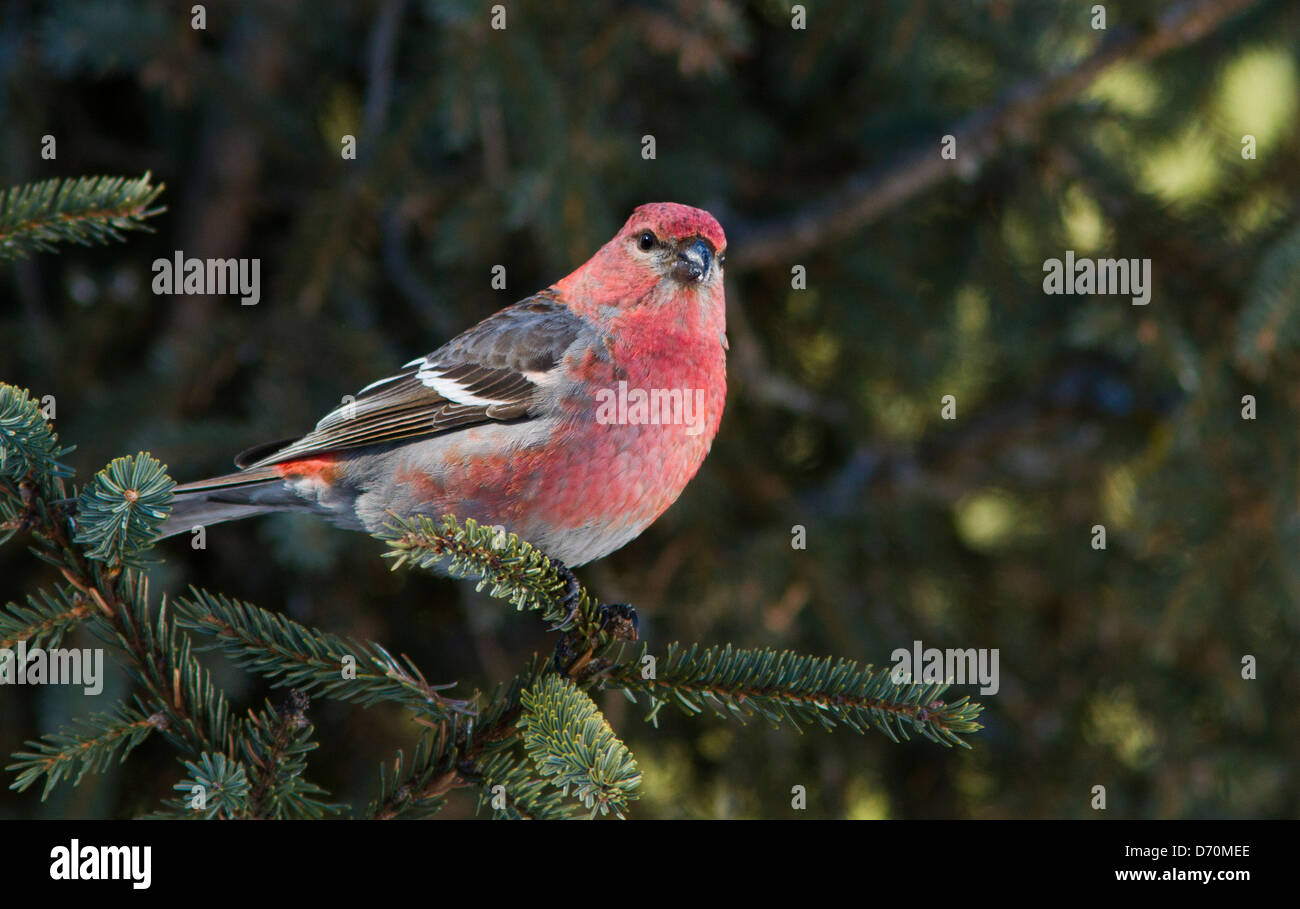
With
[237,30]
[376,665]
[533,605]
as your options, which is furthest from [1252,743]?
[237,30]

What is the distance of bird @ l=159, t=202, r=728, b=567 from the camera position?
2.76 meters

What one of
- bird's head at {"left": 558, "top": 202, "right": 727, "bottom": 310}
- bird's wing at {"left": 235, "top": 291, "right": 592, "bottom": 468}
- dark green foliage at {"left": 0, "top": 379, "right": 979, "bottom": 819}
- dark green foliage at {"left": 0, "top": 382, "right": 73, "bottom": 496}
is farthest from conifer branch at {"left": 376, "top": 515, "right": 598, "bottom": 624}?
bird's head at {"left": 558, "top": 202, "right": 727, "bottom": 310}

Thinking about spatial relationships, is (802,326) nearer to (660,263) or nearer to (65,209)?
(660,263)

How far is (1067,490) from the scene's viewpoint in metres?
4.91

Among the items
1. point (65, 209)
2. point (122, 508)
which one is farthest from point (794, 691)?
point (65, 209)

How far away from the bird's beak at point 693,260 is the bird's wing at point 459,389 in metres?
0.29

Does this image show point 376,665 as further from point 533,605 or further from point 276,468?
point 276,468

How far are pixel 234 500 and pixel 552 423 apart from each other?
32.0 inches

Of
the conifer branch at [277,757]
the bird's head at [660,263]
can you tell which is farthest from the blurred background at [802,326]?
the conifer branch at [277,757]

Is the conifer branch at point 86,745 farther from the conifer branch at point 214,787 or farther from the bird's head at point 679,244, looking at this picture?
the bird's head at point 679,244

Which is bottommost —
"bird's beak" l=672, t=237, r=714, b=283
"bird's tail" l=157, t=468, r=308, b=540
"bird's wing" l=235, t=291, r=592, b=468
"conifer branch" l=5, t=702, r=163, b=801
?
"conifer branch" l=5, t=702, r=163, b=801

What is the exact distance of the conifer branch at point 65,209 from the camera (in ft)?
7.48

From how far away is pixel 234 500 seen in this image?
9.50ft

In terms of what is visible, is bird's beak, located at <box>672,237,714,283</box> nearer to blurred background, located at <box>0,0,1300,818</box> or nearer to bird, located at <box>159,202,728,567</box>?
bird, located at <box>159,202,728,567</box>
